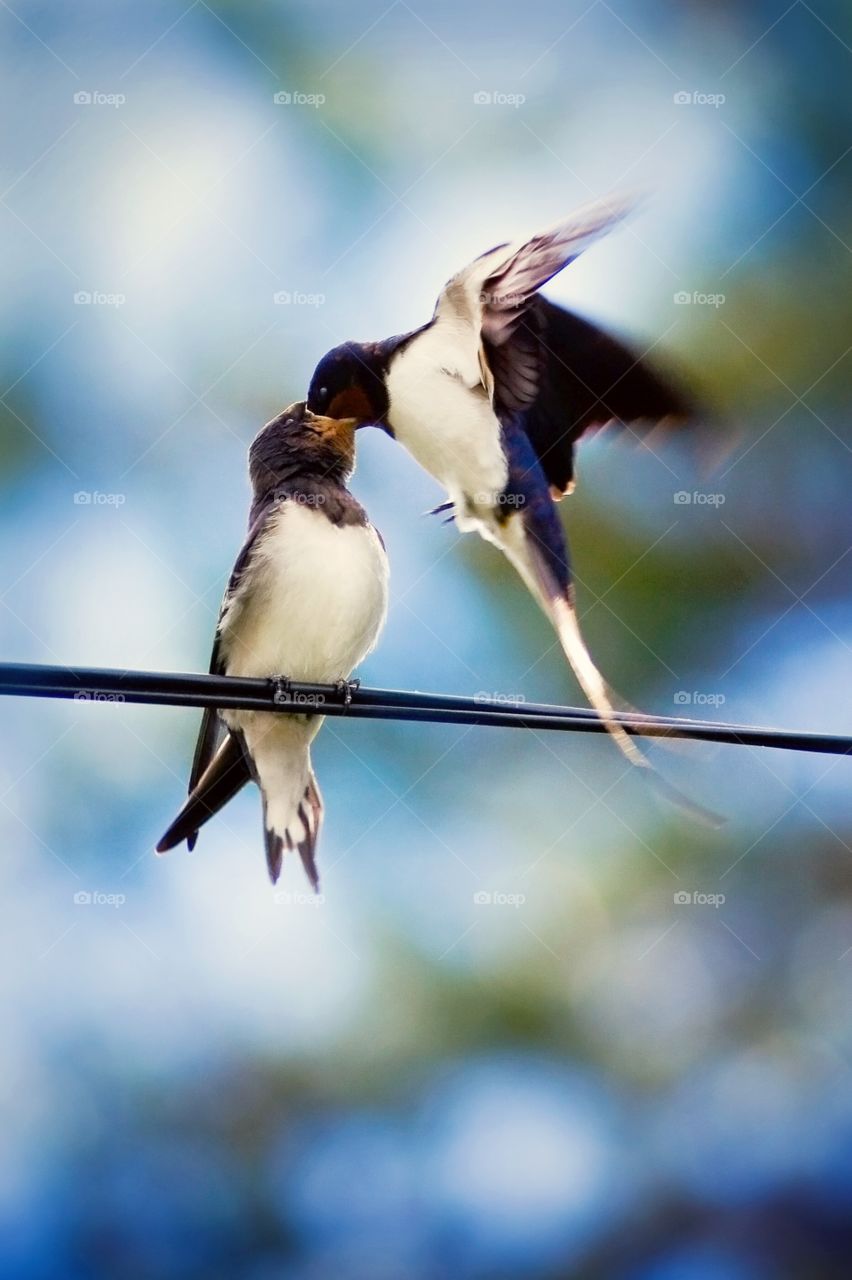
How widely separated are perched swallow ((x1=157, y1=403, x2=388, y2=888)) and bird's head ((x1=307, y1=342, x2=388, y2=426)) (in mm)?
32

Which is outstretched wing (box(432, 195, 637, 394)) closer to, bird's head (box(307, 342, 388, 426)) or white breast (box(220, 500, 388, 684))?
bird's head (box(307, 342, 388, 426))

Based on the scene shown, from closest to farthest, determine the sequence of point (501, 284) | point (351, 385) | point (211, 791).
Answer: point (211, 791), point (501, 284), point (351, 385)

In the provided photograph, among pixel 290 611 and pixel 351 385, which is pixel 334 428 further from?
pixel 290 611

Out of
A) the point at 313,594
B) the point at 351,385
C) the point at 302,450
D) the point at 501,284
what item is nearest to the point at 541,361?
the point at 501,284

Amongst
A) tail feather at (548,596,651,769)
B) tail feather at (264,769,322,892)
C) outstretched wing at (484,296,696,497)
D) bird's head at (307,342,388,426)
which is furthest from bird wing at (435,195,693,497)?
tail feather at (264,769,322,892)

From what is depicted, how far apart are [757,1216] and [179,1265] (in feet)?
3.28

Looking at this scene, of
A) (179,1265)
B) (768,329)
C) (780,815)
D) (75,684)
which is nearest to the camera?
(75,684)

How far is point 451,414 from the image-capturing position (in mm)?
2121

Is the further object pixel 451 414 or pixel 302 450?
pixel 451 414

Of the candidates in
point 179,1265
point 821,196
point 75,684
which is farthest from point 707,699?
point 75,684

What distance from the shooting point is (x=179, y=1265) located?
2.69 meters

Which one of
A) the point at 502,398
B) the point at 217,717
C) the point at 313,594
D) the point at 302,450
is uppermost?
the point at 502,398

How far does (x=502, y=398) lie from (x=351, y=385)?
0.21m

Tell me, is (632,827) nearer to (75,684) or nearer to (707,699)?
(707,699)
